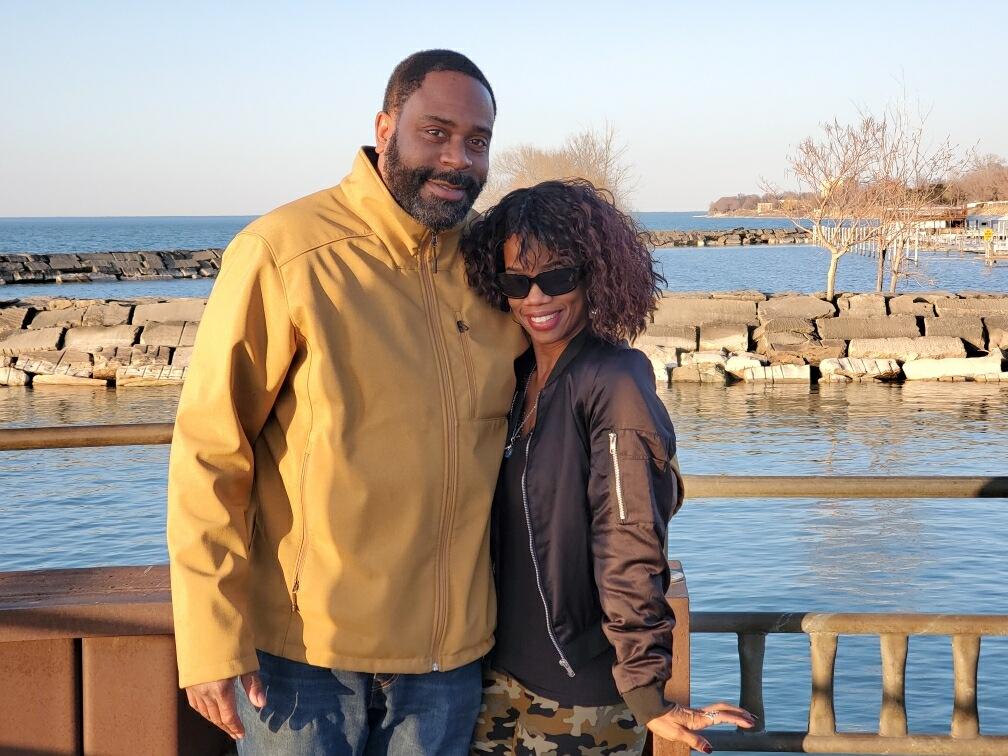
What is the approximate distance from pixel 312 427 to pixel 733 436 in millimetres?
12555

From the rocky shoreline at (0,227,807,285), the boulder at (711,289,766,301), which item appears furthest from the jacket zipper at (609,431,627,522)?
the rocky shoreline at (0,227,807,285)

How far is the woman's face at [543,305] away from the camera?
228 cm

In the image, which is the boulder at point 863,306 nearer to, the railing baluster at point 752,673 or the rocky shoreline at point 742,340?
the rocky shoreline at point 742,340

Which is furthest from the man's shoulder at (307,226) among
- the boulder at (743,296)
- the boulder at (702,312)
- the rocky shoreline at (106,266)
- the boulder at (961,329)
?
the rocky shoreline at (106,266)

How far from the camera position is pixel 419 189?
7.36ft

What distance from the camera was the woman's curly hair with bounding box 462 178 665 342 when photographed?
88.8 inches

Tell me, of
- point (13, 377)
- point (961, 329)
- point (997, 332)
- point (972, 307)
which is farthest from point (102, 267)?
point (997, 332)

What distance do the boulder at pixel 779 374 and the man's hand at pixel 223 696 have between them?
57.6 feet

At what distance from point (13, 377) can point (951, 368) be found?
51.8ft

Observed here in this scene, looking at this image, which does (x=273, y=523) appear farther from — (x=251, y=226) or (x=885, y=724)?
(x=885, y=724)

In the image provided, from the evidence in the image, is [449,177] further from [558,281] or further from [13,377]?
[13,377]

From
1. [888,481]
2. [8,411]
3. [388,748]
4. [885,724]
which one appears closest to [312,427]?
[388,748]

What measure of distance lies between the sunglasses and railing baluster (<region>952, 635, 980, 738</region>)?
1.54 metres

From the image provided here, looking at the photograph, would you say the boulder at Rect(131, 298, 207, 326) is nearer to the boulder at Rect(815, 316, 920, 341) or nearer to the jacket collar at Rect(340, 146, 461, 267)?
the boulder at Rect(815, 316, 920, 341)
